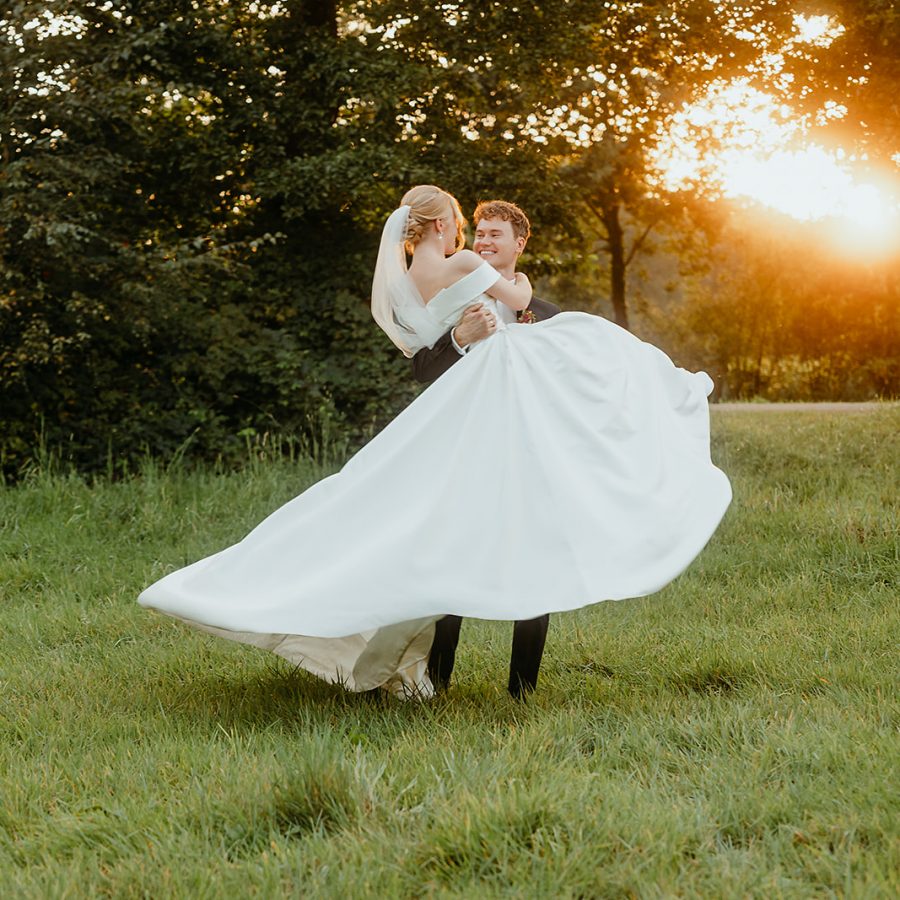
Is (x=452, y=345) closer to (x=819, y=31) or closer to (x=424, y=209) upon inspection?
(x=424, y=209)

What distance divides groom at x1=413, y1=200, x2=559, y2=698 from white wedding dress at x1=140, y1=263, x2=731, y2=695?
80mm

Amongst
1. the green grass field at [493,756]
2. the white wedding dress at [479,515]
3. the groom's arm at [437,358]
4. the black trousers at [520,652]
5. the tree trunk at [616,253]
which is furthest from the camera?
the tree trunk at [616,253]

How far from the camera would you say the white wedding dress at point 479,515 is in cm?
388

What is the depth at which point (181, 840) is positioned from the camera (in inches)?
118

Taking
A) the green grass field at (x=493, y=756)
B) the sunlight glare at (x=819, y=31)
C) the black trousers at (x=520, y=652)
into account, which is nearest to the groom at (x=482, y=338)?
the black trousers at (x=520, y=652)

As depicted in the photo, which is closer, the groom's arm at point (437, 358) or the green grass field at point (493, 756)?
the green grass field at point (493, 756)

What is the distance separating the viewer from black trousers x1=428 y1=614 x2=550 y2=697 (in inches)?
172

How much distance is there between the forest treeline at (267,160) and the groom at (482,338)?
19.0 ft

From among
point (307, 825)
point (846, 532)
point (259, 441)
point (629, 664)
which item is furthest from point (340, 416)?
point (307, 825)

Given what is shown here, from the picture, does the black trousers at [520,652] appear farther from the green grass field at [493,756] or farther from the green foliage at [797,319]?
the green foliage at [797,319]

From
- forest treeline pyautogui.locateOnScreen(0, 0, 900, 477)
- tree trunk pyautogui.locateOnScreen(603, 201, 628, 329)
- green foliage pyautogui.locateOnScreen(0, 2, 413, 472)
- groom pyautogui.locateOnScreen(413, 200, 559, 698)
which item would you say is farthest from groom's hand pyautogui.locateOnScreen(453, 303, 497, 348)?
tree trunk pyautogui.locateOnScreen(603, 201, 628, 329)

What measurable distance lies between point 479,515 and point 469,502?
0.07 metres

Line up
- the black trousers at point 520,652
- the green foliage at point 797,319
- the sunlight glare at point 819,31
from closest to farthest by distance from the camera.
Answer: the black trousers at point 520,652 → the sunlight glare at point 819,31 → the green foliage at point 797,319

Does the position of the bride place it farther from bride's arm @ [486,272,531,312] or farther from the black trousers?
the black trousers
